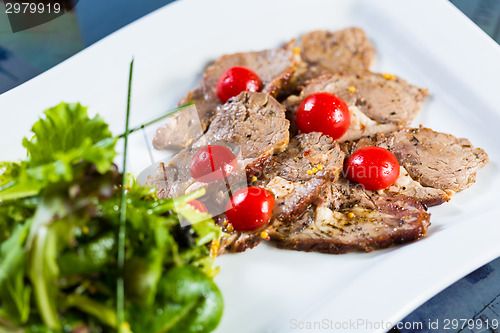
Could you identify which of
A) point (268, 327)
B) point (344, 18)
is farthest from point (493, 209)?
point (344, 18)

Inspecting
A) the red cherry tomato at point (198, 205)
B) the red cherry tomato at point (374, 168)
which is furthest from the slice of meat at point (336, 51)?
the red cherry tomato at point (198, 205)

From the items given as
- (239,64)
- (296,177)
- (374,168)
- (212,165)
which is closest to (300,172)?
(296,177)

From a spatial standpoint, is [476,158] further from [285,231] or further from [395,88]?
[285,231]

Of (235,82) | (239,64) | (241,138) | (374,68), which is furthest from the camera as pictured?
(374,68)

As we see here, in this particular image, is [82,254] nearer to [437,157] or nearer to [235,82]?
[235,82]

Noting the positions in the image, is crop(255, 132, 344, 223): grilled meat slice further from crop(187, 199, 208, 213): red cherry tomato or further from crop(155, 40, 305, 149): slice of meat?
crop(155, 40, 305, 149): slice of meat

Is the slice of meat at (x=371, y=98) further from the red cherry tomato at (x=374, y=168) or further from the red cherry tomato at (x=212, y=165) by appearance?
the red cherry tomato at (x=212, y=165)

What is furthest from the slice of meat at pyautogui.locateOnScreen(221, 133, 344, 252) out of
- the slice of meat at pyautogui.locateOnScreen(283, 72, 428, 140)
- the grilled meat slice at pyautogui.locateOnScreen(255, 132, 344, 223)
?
the slice of meat at pyautogui.locateOnScreen(283, 72, 428, 140)
